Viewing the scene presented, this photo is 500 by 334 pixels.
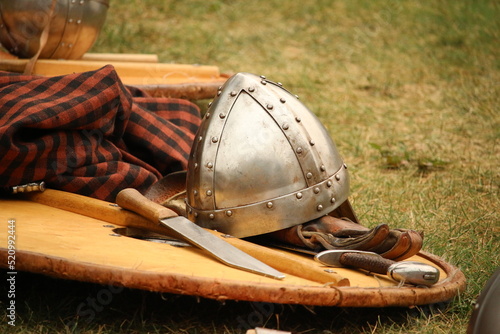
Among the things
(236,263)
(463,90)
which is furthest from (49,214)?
(463,90)

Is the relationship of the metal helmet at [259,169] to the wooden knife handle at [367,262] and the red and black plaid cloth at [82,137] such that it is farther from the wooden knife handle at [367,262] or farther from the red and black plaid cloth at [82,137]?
the red and black plaid cloth at [82,137]

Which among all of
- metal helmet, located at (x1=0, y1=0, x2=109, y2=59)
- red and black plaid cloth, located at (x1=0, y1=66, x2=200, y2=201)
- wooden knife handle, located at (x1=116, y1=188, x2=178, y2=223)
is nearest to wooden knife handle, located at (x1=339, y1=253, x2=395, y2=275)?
wooden knife handle, located at (x1=116, y1=188, x2=178, y2=223)

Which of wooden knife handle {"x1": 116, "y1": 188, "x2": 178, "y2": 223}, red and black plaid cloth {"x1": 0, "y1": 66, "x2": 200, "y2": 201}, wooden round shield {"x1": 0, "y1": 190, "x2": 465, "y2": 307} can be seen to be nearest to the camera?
wooden round shield {"x1": 0, "y1": 190, "x2": 465, "y2": 307}

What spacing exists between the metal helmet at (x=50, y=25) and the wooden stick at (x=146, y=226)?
131cm

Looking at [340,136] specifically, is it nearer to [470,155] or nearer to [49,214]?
[470,155]

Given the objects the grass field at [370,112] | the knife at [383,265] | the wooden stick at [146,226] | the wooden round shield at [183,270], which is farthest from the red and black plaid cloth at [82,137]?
the knife at [383,265]

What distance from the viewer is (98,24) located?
144 inches

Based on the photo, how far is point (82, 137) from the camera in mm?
2395

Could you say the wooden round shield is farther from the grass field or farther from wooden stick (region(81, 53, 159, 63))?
wooden stick (region(81, 53, 159, 63))

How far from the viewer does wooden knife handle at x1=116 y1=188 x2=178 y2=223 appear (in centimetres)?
196

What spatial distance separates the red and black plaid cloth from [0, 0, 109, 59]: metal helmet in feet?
2.85

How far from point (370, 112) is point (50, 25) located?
2007mm

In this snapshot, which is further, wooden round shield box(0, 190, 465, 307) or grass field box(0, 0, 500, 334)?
grass field box(0, 0, 500, 334)

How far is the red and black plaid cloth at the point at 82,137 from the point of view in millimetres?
2229
